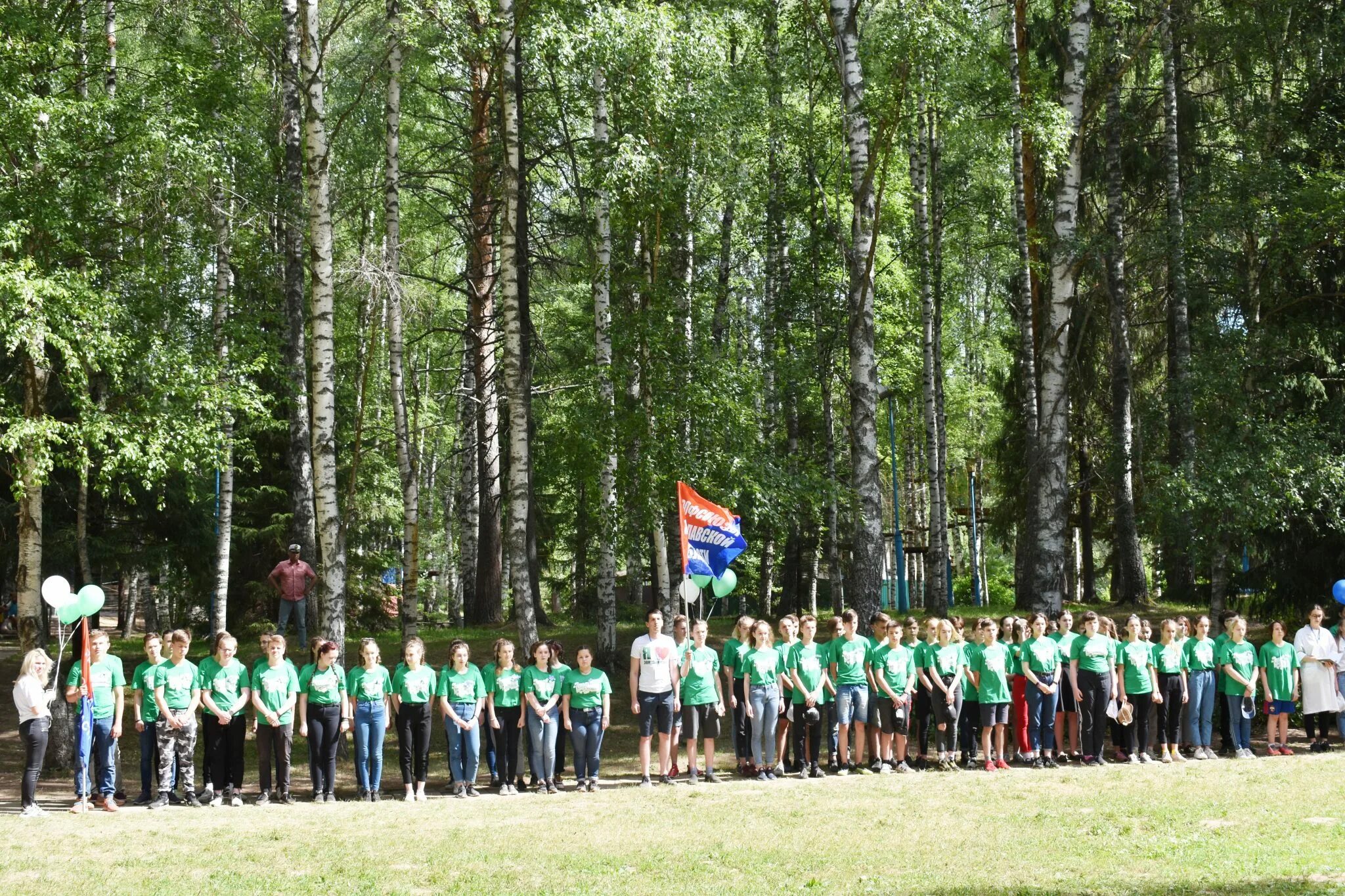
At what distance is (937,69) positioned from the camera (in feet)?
48.1

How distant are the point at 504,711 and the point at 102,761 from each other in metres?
3.45

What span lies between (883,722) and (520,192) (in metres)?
7.59

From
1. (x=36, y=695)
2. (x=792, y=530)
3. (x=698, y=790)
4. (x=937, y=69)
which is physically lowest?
(x=698, y=790)

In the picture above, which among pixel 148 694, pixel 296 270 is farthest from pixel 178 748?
pixel 296 270

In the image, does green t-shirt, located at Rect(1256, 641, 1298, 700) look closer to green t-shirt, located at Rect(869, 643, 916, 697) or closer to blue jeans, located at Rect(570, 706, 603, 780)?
green t-shirt, located at Rect(869, 643, 916, 697)

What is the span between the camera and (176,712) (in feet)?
34.9

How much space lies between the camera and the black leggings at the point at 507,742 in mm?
11352

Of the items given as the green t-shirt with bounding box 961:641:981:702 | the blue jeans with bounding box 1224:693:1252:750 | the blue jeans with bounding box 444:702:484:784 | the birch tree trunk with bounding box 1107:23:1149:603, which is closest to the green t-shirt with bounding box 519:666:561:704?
the blue jeans with bounding box 444:702:484:784

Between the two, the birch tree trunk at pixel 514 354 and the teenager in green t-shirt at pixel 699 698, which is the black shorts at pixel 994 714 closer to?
the teenager in green t-shirt at pixel 699 698

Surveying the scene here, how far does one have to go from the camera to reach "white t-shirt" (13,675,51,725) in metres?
10.0

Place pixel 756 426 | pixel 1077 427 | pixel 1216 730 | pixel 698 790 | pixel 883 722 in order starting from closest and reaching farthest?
pixel 698 790, pixel 883 722, pixel 1216 730, pixel 756 426, pixel 1077 427

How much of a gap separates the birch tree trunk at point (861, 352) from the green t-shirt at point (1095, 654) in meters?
2.54

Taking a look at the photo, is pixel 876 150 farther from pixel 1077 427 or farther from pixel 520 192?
pixel 1077 427

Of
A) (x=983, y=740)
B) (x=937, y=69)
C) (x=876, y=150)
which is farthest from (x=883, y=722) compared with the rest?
(x=937, y=69)
